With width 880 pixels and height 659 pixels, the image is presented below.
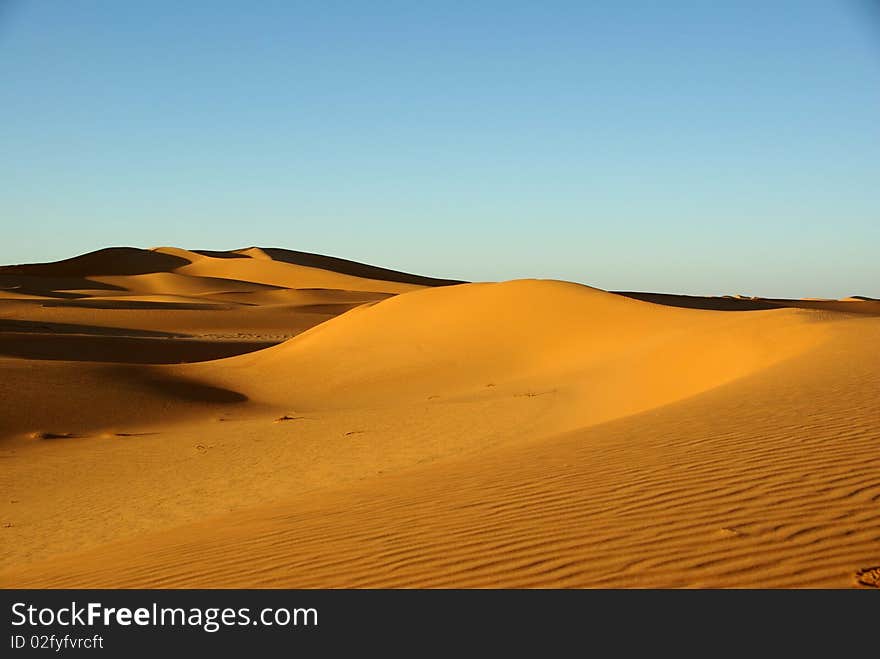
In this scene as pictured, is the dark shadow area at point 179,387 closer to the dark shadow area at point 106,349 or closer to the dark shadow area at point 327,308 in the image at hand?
the dark shadow area at point 106,349

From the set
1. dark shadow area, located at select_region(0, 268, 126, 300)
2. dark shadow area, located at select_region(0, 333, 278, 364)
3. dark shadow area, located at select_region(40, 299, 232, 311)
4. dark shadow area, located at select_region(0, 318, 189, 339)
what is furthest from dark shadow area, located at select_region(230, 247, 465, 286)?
dark shadow area, located at select_region(0, 333, 278, 364)

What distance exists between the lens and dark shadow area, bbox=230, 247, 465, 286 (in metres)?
106

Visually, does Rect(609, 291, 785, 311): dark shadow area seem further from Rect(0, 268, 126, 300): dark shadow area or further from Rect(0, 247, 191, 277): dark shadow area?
Rect(0, 247, 191, 277): dark shadow area

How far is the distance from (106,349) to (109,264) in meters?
72.3

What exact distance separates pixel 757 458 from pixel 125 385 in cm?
1675

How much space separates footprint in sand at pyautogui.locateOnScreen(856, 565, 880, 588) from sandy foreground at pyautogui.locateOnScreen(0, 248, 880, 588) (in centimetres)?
1

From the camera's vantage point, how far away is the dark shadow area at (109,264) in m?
93.7

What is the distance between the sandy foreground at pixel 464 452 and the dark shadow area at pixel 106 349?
0.48ft

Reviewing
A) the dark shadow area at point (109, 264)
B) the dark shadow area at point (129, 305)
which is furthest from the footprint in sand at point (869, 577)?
the dark shadow area at point (109, 264)

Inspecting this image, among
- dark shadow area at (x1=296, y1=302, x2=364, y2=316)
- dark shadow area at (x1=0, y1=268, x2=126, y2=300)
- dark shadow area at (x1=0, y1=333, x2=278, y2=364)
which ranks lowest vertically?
dark shadow area at (x1=0, y1=333, x2=278, y2=364)

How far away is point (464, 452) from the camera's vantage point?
12.6m
